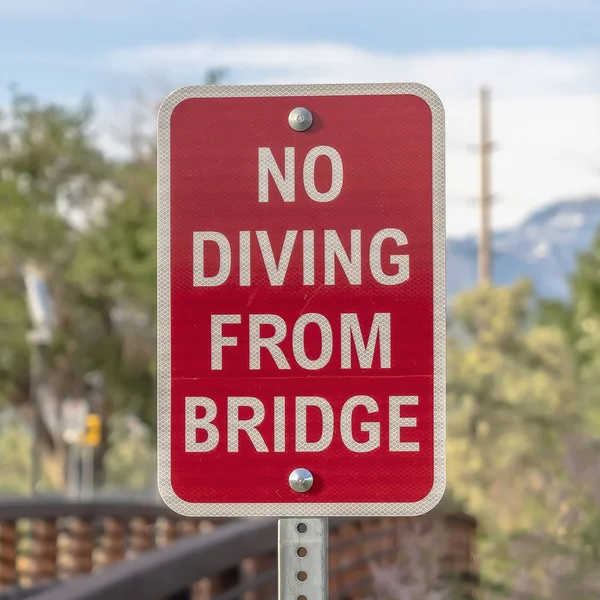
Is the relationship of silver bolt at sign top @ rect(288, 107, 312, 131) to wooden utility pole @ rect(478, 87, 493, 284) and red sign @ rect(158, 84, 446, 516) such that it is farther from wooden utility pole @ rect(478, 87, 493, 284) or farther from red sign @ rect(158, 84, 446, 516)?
wooden utility pole @ rect(478, 87, 493, 284)

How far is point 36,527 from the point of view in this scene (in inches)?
569

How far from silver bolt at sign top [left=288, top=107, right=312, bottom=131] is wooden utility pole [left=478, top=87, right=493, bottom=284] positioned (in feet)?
200

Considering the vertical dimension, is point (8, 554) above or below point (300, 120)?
below

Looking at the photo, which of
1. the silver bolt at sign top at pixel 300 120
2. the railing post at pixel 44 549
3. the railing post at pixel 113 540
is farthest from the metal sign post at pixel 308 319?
the railing post at pixel 113 540

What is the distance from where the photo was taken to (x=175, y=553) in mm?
5801

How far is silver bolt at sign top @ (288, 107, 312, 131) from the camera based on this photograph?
381 centimetres

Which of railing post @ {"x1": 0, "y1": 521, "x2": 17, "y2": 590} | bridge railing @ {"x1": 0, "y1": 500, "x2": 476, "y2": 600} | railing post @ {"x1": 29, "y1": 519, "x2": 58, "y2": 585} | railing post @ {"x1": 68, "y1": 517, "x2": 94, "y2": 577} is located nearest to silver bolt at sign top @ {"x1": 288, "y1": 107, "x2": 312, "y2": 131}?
bridge railing @ {"x1": 0, "y1": 500, "x2": 476, "y2": 600}

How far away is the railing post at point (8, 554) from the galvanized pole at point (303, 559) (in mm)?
10020

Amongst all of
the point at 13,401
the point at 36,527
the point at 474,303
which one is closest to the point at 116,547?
the point at 36,527

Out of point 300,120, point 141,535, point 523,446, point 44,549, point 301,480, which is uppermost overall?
point 300,120

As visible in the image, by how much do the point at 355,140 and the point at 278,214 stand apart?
23 cm

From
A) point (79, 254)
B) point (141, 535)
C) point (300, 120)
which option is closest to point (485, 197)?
point (79, 254)

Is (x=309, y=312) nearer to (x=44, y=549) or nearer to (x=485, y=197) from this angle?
(x=44, y=549)

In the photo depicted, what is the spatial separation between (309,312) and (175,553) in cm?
226
